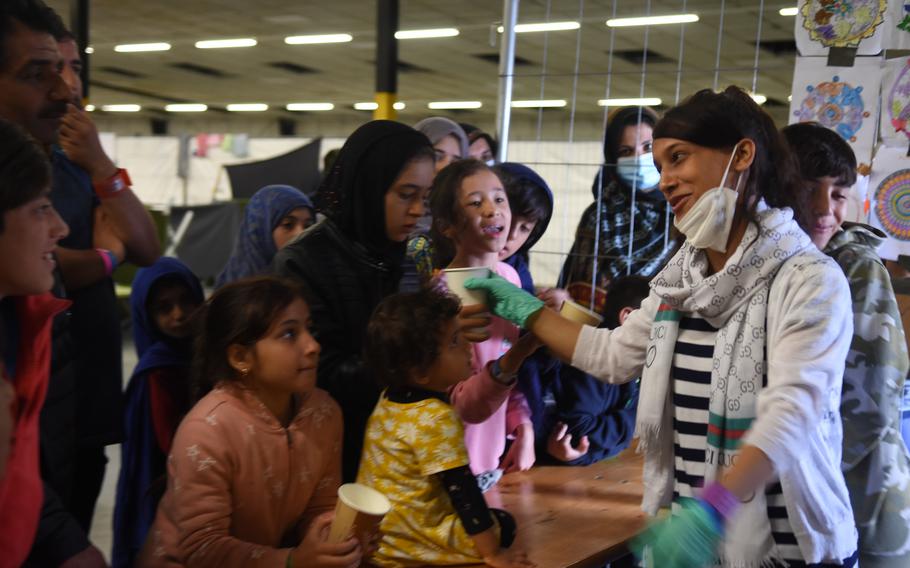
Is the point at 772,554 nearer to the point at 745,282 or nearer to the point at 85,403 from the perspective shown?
the point at 745,282

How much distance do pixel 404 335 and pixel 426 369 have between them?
0.09 metres

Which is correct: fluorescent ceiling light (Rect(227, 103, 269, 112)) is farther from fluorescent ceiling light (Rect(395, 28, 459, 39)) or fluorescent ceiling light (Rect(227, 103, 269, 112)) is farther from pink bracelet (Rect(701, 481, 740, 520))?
pink bracelet (Rect(701, 481, 740, 520))

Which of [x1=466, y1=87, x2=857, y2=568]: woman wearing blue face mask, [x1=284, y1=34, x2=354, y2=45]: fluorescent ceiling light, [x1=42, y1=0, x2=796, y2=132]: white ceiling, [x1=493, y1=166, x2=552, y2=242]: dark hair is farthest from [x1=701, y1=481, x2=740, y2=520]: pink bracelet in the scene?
[x1=284, y1=34, x2=354, y2=45]: fluorescent ceiling light

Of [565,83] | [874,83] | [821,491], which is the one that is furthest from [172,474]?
[565,83]

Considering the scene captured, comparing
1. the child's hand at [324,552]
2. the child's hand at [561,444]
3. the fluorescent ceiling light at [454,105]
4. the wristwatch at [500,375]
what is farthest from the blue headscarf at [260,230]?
the fluorescent ceiling light at [454,105]

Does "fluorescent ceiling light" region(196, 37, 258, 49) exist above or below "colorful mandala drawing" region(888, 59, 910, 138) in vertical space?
above

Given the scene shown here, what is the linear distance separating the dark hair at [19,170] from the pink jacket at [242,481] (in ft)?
1.92

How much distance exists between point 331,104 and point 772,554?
20.3 meters

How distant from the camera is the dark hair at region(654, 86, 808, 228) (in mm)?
1736

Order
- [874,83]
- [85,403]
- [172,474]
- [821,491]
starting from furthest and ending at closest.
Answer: [874,83], [85,403], [172,474], [821,491]

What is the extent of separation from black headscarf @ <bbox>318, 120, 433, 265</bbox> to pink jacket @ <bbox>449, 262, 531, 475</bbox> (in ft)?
1.23

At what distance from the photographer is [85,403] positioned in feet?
7.43

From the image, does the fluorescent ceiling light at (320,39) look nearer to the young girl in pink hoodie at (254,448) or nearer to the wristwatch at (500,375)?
the wristwatch at (500,375)

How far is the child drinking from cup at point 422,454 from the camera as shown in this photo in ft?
5.89
